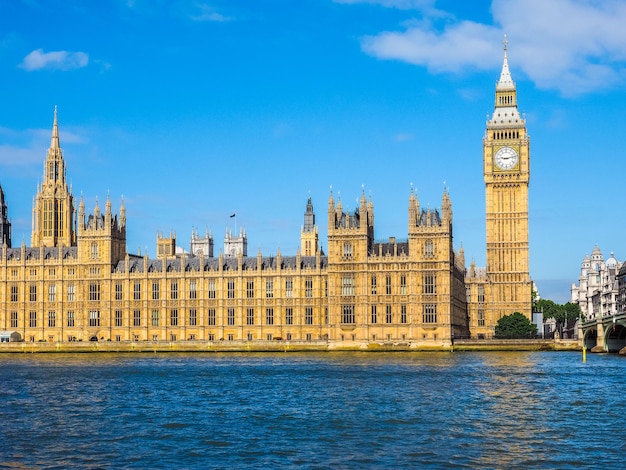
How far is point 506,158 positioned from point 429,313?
105ft

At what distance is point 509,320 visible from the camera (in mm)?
136750

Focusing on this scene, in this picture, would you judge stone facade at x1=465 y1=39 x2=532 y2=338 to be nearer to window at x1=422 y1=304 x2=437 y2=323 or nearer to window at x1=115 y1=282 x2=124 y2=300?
window at x1=422 y1=304 x2=437 y2=323

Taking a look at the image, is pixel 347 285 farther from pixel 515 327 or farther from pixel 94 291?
pixel 94 291

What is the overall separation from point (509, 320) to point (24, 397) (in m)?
85.3

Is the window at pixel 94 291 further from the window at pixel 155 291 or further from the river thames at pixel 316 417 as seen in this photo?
the river thames at pixel 316 417

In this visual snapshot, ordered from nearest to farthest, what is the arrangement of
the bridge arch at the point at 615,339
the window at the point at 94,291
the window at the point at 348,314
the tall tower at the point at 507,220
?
1. the bridge arch at the point at 615,339
2. the window at the point at 348,314
3. the window at the point at 94,291
4. the tall tower at the point at 507,220

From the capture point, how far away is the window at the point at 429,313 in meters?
129

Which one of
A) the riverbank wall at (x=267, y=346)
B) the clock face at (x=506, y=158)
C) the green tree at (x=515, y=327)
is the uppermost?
the clock face at (x=506, y=158)

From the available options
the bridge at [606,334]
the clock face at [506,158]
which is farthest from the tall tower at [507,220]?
the bridge at [606,334]

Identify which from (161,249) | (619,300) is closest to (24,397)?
(161,249)

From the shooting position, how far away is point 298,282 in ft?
447

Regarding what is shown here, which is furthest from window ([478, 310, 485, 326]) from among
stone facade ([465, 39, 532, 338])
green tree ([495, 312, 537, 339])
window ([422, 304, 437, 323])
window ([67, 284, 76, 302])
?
window ([67, 284, 76, 302])

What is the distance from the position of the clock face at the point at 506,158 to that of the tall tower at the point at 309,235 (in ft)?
146

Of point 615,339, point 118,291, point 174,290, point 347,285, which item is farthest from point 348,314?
point 118,291
